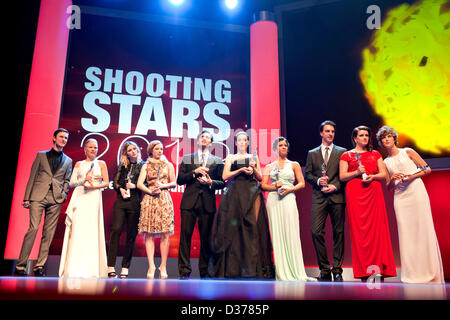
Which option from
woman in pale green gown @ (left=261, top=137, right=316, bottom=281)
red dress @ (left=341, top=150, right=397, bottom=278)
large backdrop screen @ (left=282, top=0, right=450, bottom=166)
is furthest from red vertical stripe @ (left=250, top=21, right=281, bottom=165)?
red dress @ (left=341, top=150, right=397, bottom=278)

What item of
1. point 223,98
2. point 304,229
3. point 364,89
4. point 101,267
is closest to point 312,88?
point 364,89

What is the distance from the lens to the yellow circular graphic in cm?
518

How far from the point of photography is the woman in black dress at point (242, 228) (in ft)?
12.7

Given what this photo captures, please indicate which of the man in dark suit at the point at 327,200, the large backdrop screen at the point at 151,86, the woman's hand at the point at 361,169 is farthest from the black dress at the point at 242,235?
the large backdrop screen at the point at 151,86

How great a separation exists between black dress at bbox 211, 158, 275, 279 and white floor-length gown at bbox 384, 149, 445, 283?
4.62 feet

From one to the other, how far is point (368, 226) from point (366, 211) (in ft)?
0.52

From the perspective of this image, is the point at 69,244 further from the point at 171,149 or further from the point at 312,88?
the point at 312,88

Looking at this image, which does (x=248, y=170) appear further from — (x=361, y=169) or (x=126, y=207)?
(x=126, y=207)

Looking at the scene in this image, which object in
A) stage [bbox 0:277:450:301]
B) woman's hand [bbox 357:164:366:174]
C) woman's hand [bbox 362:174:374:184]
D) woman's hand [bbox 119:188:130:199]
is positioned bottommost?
stage [bbox 0:277:450:301]

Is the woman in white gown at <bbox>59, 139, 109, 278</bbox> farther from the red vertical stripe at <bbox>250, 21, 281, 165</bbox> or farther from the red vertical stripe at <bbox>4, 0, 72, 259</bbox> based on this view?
the red vertical stripe at <bbox>250, 21, 281, 165</bbox>

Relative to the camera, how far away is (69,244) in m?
4.22

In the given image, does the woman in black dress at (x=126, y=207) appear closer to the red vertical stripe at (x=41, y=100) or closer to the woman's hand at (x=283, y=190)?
the red vertical stripe at (x=41, y=100)

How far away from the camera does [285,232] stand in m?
4.07

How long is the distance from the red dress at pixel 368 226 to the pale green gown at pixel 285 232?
1.96 ft
